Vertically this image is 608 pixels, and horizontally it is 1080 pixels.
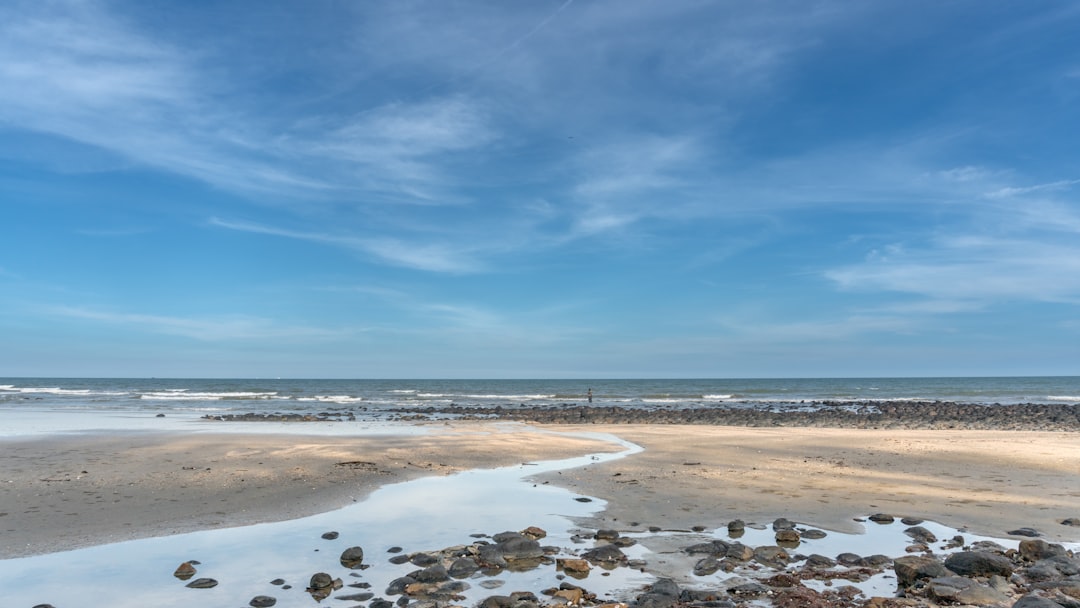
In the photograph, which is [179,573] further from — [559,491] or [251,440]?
[251,440]

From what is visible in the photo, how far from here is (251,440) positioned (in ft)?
70.0

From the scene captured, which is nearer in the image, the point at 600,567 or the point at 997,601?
the point at 997,601

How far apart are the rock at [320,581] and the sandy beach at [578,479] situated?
361 centimetres

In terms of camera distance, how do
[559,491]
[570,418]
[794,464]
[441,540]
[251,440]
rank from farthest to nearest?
[570,418] → [251,440] → [794,464] → [559,491] → [441,540]

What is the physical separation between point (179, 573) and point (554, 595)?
416 centimetres

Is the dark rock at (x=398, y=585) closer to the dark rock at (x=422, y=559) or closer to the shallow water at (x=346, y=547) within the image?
the shallow water at (x=346, y=547)

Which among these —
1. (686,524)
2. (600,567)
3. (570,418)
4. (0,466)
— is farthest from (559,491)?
(570,418)

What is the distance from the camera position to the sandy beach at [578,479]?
33.2ft

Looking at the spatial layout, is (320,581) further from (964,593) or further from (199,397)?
(199,397)

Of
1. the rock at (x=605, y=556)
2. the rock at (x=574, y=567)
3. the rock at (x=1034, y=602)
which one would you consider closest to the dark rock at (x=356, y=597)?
the rock at (x=574, y=567)

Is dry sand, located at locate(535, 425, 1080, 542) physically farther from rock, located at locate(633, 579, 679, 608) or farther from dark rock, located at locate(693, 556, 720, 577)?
rock, located at locate(633, 579, 679, 608)

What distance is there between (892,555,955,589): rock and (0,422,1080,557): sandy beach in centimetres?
236

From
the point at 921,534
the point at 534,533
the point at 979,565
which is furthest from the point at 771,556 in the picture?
the point at 534,533

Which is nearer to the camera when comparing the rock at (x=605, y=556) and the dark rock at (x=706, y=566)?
the dark rock at (x=706, y=566)
